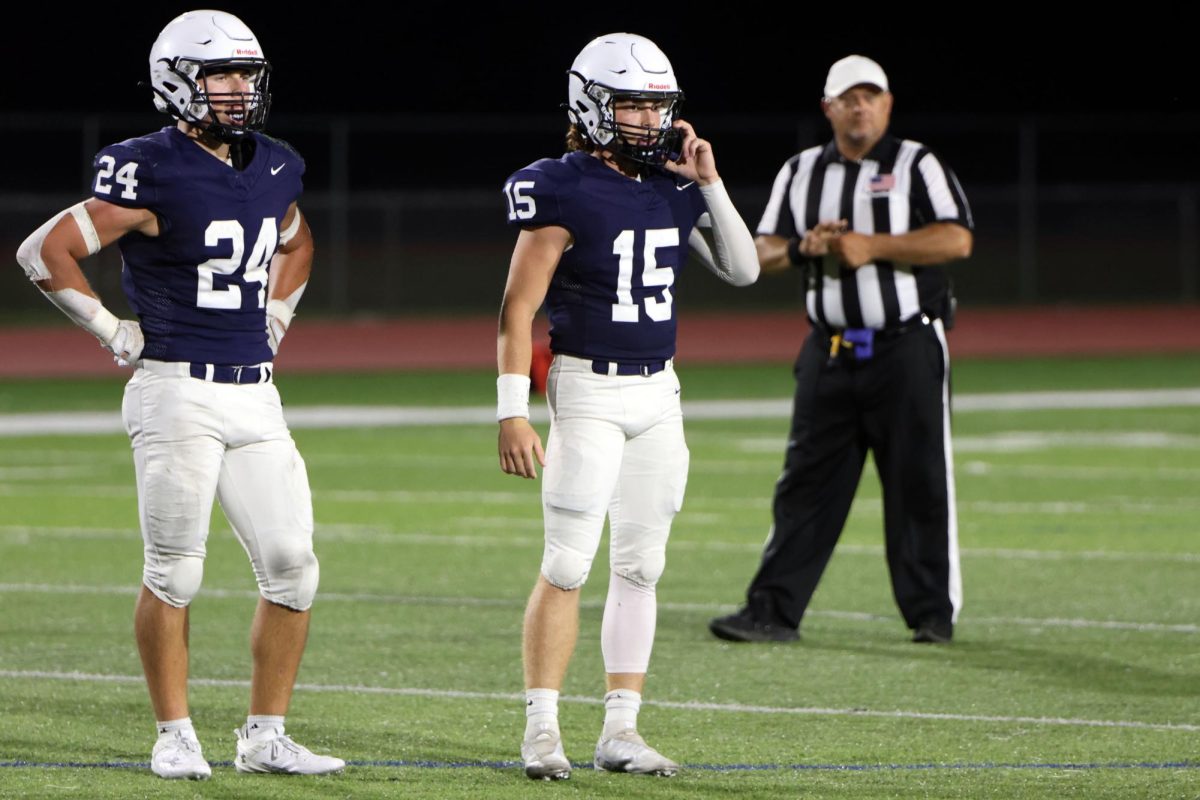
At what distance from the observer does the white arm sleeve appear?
5.15 m

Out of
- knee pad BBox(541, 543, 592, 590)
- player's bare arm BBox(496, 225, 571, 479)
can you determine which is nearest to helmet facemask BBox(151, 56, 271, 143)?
player's bare arm BBox(496, 225, 571, 479)

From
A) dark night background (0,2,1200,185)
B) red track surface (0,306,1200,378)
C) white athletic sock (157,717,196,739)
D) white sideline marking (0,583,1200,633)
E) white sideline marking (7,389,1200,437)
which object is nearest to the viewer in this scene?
white athletic sock (157,717,196,739)

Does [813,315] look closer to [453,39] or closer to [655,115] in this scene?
[655,115]

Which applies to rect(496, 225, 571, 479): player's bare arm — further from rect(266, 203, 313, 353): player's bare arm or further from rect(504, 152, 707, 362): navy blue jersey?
rect(266, 203, 313, 353): player's bare arm

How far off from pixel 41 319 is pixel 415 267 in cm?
561

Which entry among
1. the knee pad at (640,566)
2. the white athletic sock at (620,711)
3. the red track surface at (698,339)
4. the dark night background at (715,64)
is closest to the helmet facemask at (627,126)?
the knee pad at (640,566)

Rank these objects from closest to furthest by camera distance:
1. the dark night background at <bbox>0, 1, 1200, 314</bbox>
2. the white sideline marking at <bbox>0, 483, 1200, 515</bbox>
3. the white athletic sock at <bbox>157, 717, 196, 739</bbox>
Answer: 1. the white athletic sock at <bbox>157, 717, 196, 739</bbox>
2. the white sideline marking at <bbox>0, 483, 1200, 515</bbox>
3. the dark night background at <bbox>0, 1, 1200, 314</bbox>

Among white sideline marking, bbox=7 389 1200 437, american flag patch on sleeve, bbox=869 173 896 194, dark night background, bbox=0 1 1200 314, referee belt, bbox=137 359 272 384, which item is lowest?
white sideline marking, bbox=7 389 1200 437

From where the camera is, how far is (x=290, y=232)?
5203 mm

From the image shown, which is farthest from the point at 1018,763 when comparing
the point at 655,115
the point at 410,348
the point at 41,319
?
the point at 41,319

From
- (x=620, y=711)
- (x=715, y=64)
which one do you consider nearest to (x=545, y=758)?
(x=620, y=711)

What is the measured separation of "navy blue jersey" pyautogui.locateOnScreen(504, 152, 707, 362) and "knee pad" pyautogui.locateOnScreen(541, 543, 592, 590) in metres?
0.46

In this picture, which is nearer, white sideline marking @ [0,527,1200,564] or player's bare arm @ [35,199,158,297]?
player's bare arm @ [35,199,158,297]

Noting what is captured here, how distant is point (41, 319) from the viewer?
2364 cm
